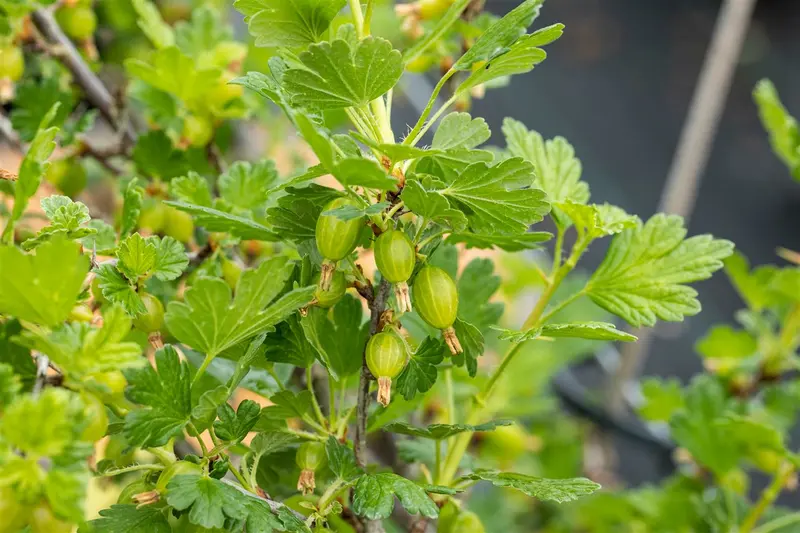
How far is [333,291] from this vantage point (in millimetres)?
383

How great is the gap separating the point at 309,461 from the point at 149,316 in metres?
0.13

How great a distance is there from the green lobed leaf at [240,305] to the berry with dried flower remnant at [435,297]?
0.21 ft

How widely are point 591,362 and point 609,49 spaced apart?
1.09 m

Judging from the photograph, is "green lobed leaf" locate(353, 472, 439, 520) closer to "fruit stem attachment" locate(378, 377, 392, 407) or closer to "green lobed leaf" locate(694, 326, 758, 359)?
"fruit stem attachment" locate(378, 377, 392, 407)

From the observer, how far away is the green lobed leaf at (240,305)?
0.35 meters

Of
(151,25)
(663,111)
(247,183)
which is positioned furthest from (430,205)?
(663,111)

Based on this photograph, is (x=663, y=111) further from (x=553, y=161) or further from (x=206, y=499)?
(x=206, y=499)

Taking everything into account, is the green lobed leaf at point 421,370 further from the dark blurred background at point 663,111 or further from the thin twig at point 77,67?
the dark blurred background at point 663,111

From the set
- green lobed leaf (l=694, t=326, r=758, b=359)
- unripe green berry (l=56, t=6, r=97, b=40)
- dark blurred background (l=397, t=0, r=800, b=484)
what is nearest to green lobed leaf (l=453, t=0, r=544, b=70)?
unripe green berry (l=56, t=6, r=97, b=40)

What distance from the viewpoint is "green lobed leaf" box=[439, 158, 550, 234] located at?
0.36 metres

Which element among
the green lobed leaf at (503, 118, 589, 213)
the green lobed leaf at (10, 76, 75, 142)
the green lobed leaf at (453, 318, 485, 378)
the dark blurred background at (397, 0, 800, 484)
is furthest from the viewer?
the dark blurred background at (397, 0, 800, 484)

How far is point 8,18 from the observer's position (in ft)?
2.04

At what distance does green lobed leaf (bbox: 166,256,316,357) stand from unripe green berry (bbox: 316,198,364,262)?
0.9 inches

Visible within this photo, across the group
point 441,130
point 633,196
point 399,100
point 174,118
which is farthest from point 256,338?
point 633,196
